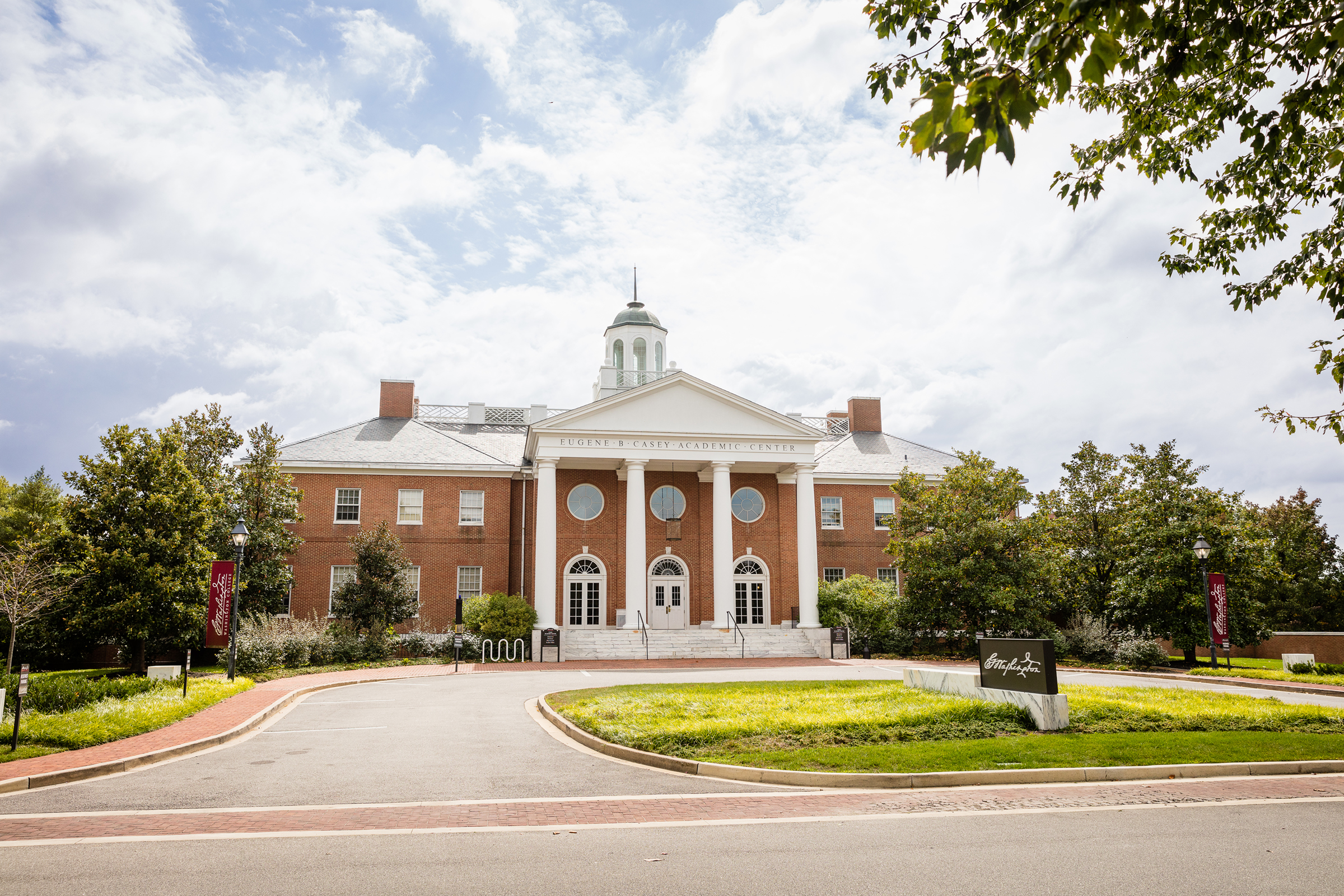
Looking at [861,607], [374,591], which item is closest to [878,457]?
[861,607]

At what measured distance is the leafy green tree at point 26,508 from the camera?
31188 millimetres

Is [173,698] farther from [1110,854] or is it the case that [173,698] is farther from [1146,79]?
[1146,79]

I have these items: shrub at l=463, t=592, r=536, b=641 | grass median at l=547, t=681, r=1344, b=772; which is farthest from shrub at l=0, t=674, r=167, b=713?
shrub at l=463, t=592, r=536, b=641

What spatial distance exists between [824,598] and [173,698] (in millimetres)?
23289

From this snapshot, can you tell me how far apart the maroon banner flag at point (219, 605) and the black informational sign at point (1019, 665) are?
1744 cm

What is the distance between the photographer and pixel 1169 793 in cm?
863

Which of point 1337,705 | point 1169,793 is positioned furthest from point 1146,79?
point 1337,705

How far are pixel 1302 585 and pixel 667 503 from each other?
1167 inches

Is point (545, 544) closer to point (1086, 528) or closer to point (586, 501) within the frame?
point (586, 501)

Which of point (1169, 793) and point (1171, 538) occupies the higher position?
point (1171, 538)

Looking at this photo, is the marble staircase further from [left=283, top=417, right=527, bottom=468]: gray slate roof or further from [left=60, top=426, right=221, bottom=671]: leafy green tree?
[left=60, top=426, right=221, bottom=671]: leafy green tree

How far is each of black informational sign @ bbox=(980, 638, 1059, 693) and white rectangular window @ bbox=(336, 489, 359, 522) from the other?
27642 mm

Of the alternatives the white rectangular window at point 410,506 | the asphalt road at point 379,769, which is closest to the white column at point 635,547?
the white rectangular window at point 410,506

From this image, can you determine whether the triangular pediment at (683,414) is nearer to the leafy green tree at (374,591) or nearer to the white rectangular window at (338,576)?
the leafy green tree at (374,591)
